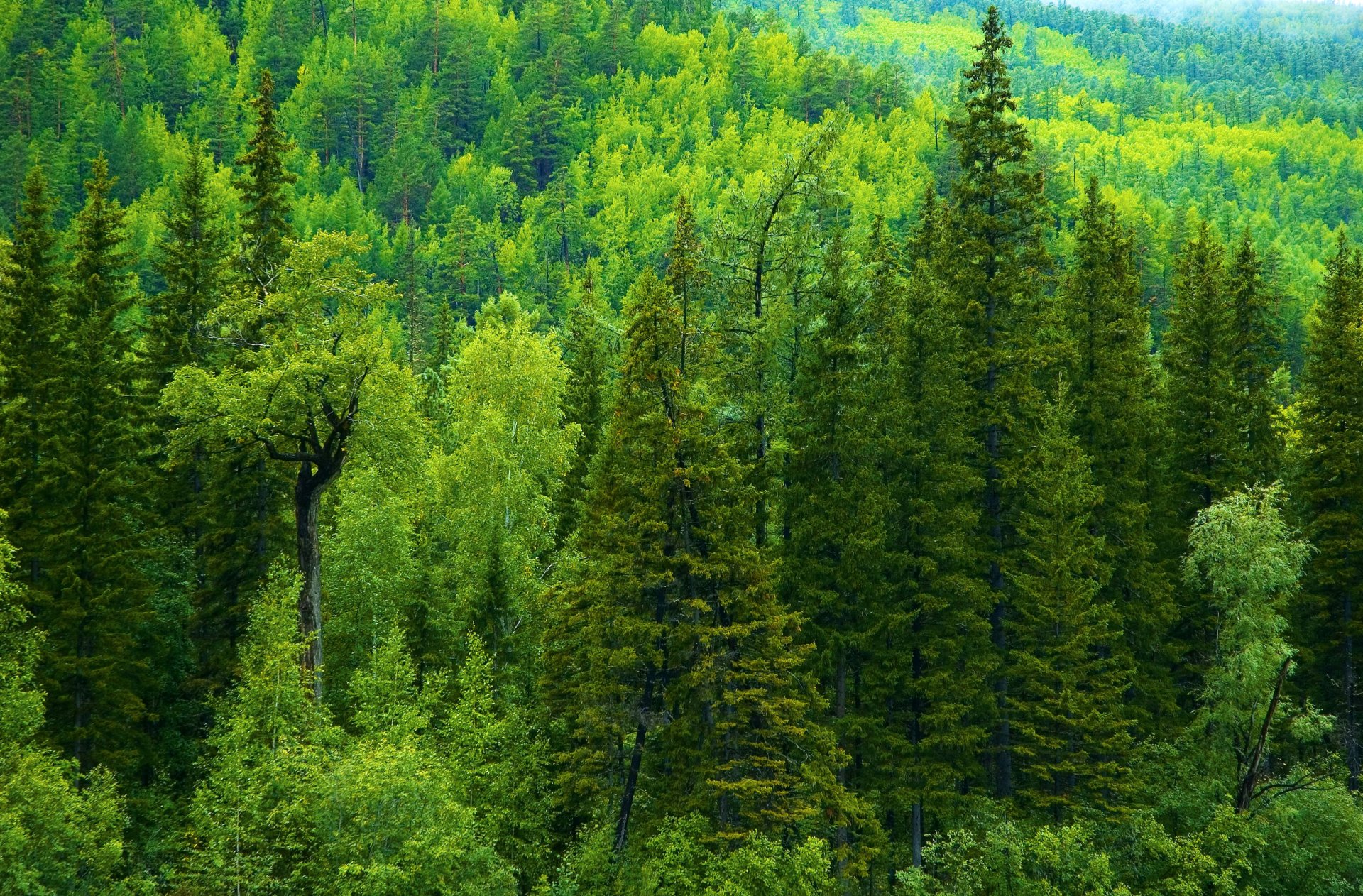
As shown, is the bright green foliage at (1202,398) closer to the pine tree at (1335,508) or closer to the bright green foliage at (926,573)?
the pine tree at (1335,508)

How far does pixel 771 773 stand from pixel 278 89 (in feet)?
448

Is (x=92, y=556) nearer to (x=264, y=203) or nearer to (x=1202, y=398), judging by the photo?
(x=264, y=203)

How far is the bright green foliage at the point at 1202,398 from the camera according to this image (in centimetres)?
3500

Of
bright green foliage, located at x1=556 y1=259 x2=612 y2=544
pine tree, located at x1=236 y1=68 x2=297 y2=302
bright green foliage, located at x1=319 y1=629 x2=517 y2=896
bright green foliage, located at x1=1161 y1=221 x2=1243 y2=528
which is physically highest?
pine tree, located at x1=236 y1=68 x2=297 y2=302

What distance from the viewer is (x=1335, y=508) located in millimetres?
34062

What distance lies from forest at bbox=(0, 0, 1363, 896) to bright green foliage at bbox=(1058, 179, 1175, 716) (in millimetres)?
156

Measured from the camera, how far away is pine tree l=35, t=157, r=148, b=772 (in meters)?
27.0

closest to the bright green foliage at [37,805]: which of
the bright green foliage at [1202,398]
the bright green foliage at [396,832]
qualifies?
the bright green foliage at [396,832]

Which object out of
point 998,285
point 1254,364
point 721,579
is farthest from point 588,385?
point 1254,364

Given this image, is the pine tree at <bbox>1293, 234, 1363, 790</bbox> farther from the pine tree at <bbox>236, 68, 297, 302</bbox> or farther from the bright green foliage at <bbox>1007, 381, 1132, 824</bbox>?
the pine tree at <bbox>236, 68, 297, 302</bbox>

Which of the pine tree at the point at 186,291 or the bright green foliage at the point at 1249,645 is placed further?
the pine tree at the point at 186,291

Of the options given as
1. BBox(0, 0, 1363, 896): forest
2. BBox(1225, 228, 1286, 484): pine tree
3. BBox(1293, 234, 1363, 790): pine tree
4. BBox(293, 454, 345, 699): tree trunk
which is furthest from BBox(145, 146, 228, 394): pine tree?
BBox(1293, 234, 1363, 790): pine tree

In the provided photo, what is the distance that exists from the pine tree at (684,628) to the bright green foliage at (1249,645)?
39.0 feet

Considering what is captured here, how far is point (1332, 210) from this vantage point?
570 ft
